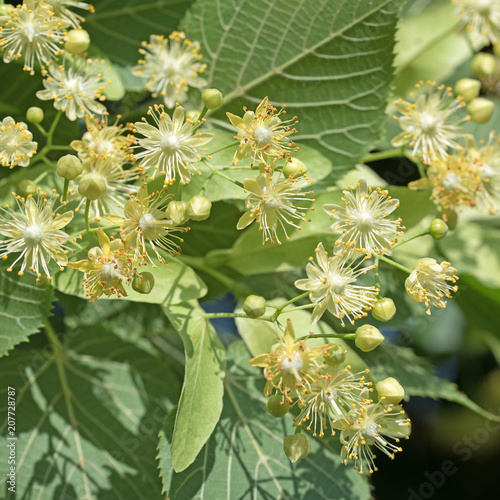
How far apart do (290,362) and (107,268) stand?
1.00 ft

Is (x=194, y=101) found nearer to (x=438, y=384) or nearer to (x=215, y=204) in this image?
(x=215, y=204)

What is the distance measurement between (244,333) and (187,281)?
0.54 feet

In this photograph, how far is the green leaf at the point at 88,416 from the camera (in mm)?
1142

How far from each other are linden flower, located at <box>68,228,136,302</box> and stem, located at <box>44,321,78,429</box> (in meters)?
0.37

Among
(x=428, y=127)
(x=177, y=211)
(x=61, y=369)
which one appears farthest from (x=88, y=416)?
(x=428, y=127)

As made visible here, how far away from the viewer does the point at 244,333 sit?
3.50ft

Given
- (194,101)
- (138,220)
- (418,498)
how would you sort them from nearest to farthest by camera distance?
1. (138,220)
2. (194,101)
3. (418,498)

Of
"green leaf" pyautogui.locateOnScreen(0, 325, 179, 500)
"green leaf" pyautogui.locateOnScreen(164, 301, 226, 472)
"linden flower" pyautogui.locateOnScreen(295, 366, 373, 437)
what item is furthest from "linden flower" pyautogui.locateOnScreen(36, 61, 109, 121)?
"linden flower" pyautogui.locateOnScreen(295, 366, 373, 437)

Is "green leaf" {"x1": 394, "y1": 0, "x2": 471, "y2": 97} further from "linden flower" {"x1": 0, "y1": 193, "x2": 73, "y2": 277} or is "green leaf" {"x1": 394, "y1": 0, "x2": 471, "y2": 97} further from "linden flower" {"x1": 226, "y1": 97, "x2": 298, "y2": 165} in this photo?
"linden flower" {"x1": 0, "y1": 193, "x2": 73, "y2": 277}

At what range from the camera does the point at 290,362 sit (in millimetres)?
859

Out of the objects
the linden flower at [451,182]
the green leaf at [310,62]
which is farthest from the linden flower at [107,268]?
the linden flower at [451,182]

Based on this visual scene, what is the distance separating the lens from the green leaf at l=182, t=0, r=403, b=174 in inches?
42.8

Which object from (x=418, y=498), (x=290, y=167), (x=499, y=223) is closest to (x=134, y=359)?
(x=290, y=167)

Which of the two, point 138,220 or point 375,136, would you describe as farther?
point 375,136
